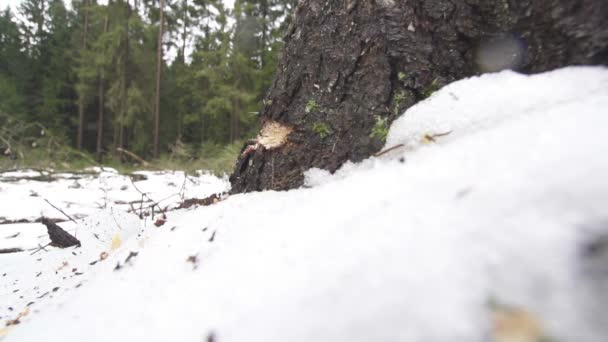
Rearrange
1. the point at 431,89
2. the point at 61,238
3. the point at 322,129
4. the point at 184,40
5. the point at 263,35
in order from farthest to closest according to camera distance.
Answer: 1. the point at 184,40
2. the point at 263,35
3. the point at 61,238
4. the point at 322,129
5. the point at 431,89

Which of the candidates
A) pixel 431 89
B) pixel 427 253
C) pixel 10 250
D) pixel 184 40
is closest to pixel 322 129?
pixel 431 89

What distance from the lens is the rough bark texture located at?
848 millimetres

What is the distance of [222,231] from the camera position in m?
0.88

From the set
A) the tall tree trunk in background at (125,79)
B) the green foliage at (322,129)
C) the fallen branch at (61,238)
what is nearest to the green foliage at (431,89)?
the green foliage at (322,129)

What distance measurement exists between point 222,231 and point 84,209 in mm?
2576

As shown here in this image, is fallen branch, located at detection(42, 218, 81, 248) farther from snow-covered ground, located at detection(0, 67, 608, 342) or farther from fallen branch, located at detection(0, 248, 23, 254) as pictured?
snow-covered ground, located at detection(0, 67, 608, 342)

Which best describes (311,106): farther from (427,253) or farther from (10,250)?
(10,250)

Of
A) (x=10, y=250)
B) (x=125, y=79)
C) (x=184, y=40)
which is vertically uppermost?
(x=184, y=40)

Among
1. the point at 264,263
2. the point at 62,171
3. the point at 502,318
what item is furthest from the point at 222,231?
the point at 62,171

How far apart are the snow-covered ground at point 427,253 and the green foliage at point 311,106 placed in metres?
0.39

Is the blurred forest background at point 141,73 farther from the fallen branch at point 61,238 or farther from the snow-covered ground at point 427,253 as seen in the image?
the snow-covered ground at point 427,253

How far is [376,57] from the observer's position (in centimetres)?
109

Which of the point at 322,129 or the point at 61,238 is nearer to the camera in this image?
the point at 322,129

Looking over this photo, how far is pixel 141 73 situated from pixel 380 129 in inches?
591
